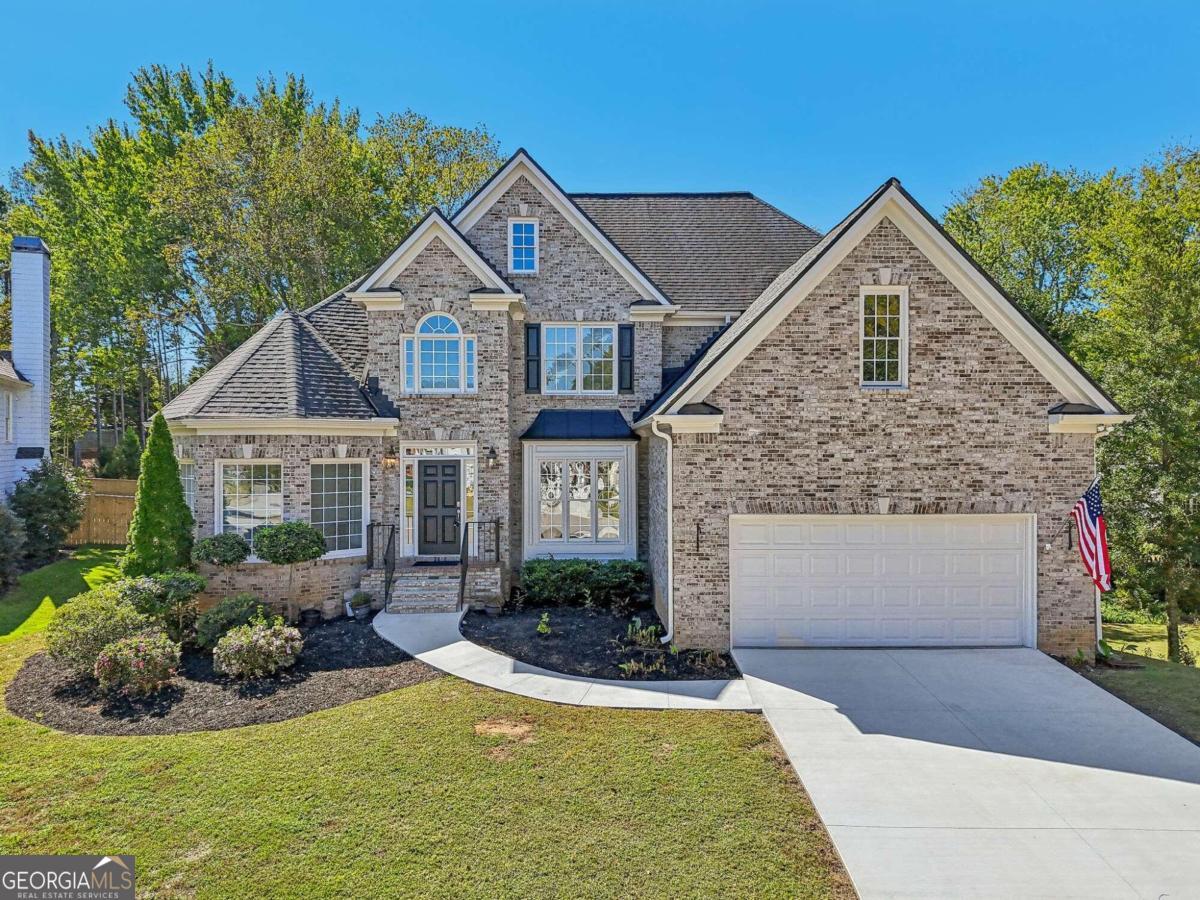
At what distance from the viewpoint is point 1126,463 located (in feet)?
45.6

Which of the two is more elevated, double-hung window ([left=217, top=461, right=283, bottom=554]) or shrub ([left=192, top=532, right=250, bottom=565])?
double-hung window ([left=217, top=461, right=283, bottom=554])

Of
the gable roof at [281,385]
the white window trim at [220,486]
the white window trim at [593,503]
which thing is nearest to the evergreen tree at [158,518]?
the white window trim at [220,486]

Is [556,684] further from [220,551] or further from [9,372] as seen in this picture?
[9,372]

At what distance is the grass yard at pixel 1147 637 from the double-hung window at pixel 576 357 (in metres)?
13.2

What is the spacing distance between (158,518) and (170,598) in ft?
5.96

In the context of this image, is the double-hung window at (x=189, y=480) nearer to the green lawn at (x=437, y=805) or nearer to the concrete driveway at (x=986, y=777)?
the green lawn at (x=437, y=805)

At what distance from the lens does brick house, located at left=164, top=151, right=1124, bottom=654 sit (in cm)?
934

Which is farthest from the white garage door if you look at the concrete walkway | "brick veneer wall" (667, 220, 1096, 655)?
the concrete walkway

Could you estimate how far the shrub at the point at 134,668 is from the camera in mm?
8008

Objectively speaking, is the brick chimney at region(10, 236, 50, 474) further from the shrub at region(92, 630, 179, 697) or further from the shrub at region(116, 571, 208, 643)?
the shrub at region(92, 630, 179, 697)

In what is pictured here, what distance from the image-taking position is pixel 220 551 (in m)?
11.0

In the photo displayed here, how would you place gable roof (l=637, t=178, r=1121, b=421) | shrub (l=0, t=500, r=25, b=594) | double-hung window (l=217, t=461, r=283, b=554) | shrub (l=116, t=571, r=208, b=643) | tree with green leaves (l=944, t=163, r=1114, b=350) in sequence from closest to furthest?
gable roof (l=637, t=178, r=1121, b=421) < shrub (l=116, t=571, r=208, b=643) < double-hung window (l=217, t=461, r=283, b=554) < shrub (l=0, t=500, r=25, b=594) < tree with green leaves (l=944, t=163, r=1114, b=350)

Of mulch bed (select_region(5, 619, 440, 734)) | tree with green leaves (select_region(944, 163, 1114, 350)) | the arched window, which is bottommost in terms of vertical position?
mulch bed (select_region(5, 619, 440, 734))

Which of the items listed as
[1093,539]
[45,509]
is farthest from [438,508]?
[45,509]
